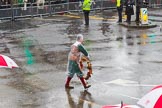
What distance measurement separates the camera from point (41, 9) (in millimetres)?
35406

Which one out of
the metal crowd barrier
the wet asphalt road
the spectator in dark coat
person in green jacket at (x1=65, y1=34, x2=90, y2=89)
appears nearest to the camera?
the wet asphalt road

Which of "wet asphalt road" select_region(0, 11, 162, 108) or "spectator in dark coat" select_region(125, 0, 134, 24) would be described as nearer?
"wet asphalt road" select_region(0, 11, 162, 108)

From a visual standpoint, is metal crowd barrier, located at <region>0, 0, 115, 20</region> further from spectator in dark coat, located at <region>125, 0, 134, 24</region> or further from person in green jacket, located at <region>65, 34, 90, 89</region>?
person in green jacket, located at <region>65, 34, 90, 89</region>

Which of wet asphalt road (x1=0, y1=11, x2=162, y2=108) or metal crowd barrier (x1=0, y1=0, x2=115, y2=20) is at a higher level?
metal crowd barrier (x1=0, y1=0, x2=115, y2=20)

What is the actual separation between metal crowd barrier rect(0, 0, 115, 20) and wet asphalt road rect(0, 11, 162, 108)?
3.23 m

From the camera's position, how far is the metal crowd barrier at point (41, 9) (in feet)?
110

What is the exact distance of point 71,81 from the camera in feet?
49.8

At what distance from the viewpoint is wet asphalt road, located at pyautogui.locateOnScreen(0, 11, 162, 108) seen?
1323cm

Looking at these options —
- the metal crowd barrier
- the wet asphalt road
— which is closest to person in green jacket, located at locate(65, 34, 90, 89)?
the wet asphalt road

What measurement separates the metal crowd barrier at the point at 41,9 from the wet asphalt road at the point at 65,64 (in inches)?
127

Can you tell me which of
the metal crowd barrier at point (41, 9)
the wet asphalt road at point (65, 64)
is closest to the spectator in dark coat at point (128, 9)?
→ the wet asphalt road at point (65, 64)

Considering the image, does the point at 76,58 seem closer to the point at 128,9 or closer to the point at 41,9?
the point at 128,9

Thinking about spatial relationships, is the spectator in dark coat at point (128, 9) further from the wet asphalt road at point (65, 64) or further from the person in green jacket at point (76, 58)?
the person in green jacket at point (76, 58)

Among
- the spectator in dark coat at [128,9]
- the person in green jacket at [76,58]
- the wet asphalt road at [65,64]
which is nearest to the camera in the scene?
the wet asphalt road at [65,64]
